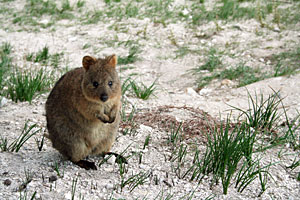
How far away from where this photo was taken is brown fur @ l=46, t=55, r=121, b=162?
3.15 m

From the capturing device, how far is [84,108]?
3188 mm

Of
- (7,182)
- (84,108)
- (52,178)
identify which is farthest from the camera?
(84,108)

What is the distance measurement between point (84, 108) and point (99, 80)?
28cm

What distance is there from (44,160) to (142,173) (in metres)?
0.90

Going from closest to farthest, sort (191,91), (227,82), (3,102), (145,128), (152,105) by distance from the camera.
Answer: (145,128), (3,102), (152,105), (191,91), (227,82)

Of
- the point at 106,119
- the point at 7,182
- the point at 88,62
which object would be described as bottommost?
the point at 7,182

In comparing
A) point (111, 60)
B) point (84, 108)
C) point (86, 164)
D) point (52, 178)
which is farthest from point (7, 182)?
point (111, 60)

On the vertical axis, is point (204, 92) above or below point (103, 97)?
below

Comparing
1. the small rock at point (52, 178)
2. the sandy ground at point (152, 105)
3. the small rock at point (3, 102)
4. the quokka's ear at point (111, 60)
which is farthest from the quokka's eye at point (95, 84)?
the small rock at point (3, 102)

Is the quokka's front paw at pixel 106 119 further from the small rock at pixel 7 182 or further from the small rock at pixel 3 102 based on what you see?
the small rock at pixel 3 102

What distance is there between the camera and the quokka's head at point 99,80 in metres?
3.11

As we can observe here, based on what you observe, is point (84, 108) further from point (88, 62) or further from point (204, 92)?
point (204, 92)

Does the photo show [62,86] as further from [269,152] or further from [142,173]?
[269,152]

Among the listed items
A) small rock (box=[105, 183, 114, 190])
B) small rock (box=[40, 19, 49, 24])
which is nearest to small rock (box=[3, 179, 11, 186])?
small rock (box=[105, 183, 114, 190])
